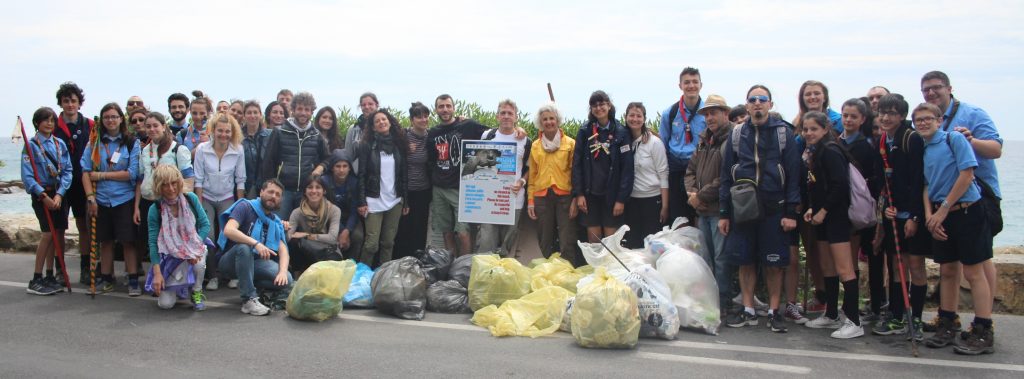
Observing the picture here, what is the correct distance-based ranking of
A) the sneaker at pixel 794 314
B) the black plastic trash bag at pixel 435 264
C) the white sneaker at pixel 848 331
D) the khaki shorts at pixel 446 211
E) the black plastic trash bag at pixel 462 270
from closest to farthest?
the white sneaker at pixel 848 331
the sneaker at pixel 794 314
the black plastic trash bag at pixel 462 270
the black plastic trash bag at pixel 435 264
the khaki shorts at pixel 446 211

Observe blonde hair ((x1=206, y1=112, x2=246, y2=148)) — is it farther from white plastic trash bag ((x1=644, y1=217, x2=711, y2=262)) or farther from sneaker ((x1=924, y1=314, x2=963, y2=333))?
sneaker ((x1=924, y1=314, x2=963, y2=333))

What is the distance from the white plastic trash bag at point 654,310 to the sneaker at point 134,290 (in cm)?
475

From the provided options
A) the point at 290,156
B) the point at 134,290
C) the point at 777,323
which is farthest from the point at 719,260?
the point at 134,290

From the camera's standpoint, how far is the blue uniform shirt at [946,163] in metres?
5.55

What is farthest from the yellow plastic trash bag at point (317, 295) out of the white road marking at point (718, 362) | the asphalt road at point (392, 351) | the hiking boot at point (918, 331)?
the hiking boot at point (918, 331)

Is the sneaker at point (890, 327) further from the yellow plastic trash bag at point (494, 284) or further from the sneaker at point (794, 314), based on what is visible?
the yellow plastic trash bag at point (494, 284)

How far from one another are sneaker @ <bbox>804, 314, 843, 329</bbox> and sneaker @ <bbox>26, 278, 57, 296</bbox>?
6959 millimetres

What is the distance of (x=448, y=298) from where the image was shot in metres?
7.04

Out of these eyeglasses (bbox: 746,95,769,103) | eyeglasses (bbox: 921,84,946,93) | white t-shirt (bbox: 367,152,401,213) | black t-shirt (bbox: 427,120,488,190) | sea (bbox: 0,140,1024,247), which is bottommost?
sea (bbox: 0,140,1024,247)

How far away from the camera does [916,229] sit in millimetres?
5938

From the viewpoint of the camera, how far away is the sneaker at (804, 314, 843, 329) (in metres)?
6.38

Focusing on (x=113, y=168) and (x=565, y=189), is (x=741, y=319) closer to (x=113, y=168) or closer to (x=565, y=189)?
(x=565, y=189)

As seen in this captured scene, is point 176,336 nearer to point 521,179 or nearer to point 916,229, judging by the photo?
point 521,179

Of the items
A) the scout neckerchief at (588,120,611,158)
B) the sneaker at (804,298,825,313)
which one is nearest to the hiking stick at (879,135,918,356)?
the sneaker at (804,298,825,313)
